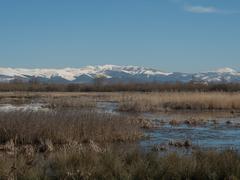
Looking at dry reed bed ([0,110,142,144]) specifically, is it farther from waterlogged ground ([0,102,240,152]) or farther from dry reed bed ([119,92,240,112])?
dry reed bed ([119,92,240,112])

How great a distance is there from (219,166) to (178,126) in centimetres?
1708

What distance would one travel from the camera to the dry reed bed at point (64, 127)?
1964cm

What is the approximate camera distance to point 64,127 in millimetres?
20203

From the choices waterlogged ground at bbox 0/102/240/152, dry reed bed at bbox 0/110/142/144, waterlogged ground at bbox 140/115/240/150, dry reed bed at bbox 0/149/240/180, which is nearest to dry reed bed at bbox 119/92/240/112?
waterlogged ground at bbox 0/102/240/152

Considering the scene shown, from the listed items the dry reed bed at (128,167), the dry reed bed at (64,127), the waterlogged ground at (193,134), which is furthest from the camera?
the dry reed bed at (64,127)

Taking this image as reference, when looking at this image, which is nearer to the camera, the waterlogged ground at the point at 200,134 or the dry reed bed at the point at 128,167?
the dry reed bed at the point at 128,167

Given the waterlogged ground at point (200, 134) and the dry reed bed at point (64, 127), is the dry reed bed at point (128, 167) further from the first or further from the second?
the dry reed bed at point (64, 127)

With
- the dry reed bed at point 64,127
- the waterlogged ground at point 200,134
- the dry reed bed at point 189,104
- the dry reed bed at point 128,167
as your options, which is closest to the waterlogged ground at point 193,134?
the waterlogged ground at point 200,134

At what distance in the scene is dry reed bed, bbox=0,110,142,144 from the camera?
773 inches

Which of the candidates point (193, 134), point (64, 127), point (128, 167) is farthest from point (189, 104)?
point (128, 167)

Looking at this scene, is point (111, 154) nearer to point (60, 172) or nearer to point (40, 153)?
point (60, 172)

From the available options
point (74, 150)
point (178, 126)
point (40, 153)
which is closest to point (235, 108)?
point (178, 126)

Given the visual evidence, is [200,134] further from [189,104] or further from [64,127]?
[189,104]

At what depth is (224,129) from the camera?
26594 millimetres
